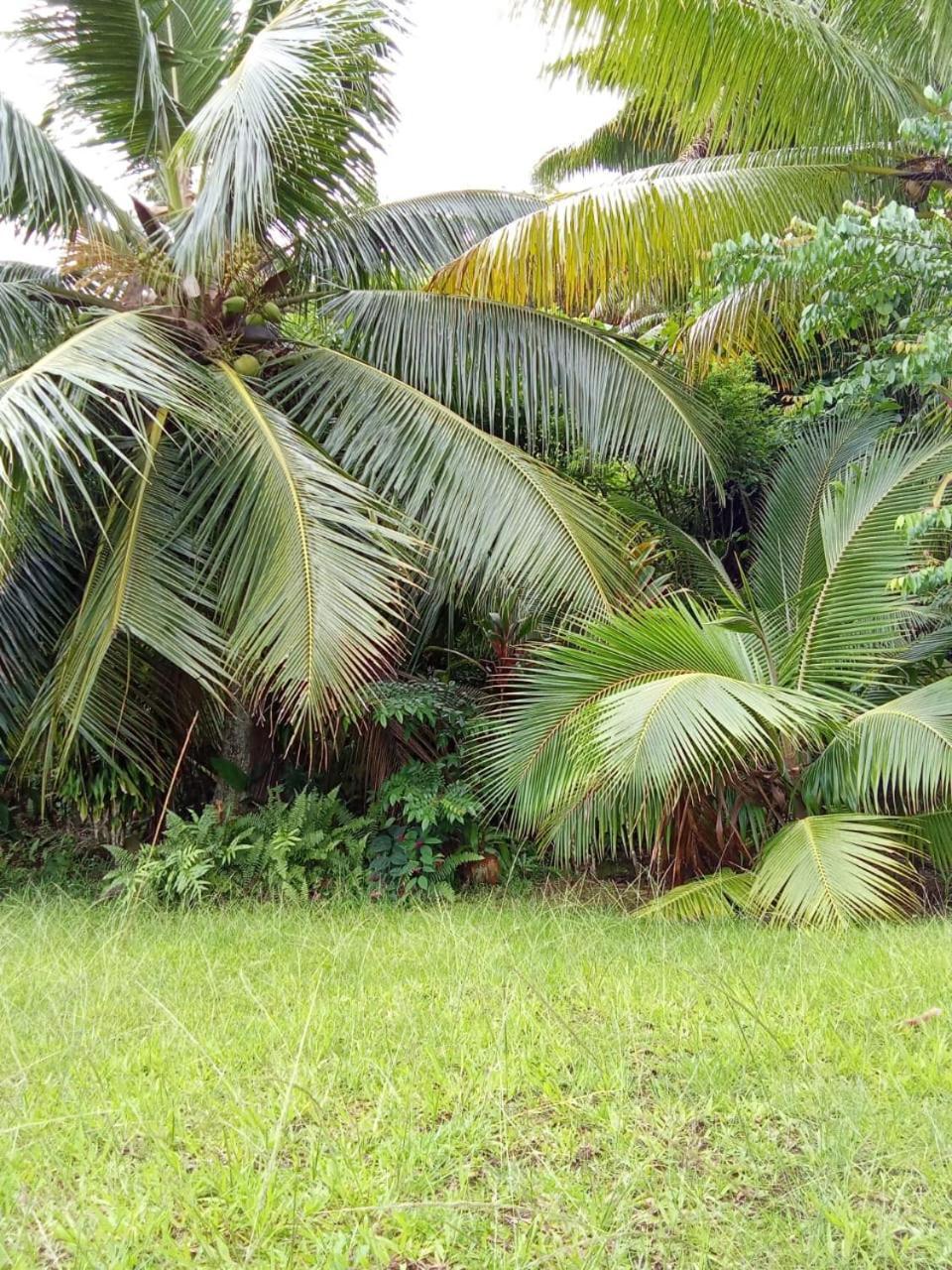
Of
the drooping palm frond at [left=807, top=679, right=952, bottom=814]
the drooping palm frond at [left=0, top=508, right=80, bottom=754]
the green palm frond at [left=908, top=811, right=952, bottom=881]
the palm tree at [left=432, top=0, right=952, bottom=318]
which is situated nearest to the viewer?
the drooping palm frond at [left=807, top=679, right=952, bottom=814]

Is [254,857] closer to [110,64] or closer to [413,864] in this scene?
[413,864]

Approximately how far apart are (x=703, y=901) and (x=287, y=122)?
4.53m

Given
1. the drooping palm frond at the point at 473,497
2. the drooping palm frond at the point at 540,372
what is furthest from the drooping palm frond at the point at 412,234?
the drooping palm frond at the point at 473,497

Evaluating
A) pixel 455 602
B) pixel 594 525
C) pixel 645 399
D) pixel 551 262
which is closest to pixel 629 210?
pixel 551 262

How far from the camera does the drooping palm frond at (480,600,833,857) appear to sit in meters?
3.78

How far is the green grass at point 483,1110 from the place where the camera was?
170 centimetres

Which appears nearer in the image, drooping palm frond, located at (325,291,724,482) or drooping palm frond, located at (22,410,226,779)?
drooping palm frond, located at (22,410,226,779)

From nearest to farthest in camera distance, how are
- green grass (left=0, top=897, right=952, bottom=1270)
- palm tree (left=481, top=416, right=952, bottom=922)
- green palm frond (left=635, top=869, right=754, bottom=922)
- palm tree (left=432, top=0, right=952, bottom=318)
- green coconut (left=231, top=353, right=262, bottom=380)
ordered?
green grass (left=0, top=897, right=952, bottom=1270) → palm tree (left=481, top=416, right=952, bottom=922) → green palm frond (left=635, top=869, right=754, bottom=922) → palm tree (left=432, top=0, right=952, bottom=318) → green coconut (left=231, top=353, right=262, bottom=380)

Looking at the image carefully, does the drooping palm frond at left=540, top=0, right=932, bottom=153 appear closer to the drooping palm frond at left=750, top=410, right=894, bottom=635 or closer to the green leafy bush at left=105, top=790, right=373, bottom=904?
the drooping palm frond at left=750, top=410, right=894, bottom=635

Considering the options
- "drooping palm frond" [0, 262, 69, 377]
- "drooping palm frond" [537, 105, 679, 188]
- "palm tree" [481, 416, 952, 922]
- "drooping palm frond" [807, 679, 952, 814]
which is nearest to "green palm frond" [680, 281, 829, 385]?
"palm tree" [481, 416, 952, 922]

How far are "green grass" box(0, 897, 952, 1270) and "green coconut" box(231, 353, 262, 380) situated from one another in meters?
3.37

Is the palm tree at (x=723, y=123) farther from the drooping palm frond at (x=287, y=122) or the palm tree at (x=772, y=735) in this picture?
the palm tree at (x=772, y=735)

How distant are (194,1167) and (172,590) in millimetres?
3129

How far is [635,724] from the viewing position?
3748 mm
